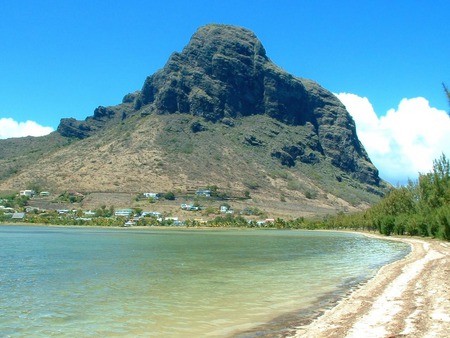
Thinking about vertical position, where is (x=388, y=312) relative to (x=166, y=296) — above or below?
above

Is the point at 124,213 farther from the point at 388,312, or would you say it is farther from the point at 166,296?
the point at 388,312

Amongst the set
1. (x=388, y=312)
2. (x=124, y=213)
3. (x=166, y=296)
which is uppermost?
(x=124, y=213)

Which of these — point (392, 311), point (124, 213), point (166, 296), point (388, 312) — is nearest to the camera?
point (388, 312)

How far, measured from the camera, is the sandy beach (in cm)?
1634

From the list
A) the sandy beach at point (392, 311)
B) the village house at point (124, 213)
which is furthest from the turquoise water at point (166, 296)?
the village house at point (124, 213)

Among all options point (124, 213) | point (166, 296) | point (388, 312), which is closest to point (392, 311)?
point (388, 312)

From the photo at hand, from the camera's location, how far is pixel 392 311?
19.7 m

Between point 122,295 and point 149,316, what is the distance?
21.9 feet

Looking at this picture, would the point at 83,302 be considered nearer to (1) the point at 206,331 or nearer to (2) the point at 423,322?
(1) the point at 206,331

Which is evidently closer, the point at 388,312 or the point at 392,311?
the point at 388,312

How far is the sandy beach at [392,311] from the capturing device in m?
16.3

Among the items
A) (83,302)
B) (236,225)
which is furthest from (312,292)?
(236,225)

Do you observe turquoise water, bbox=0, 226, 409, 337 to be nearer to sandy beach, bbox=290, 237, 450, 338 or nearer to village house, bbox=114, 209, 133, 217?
sandy beach, bbox=290, 237, 450, 338

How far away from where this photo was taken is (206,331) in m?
18.9
